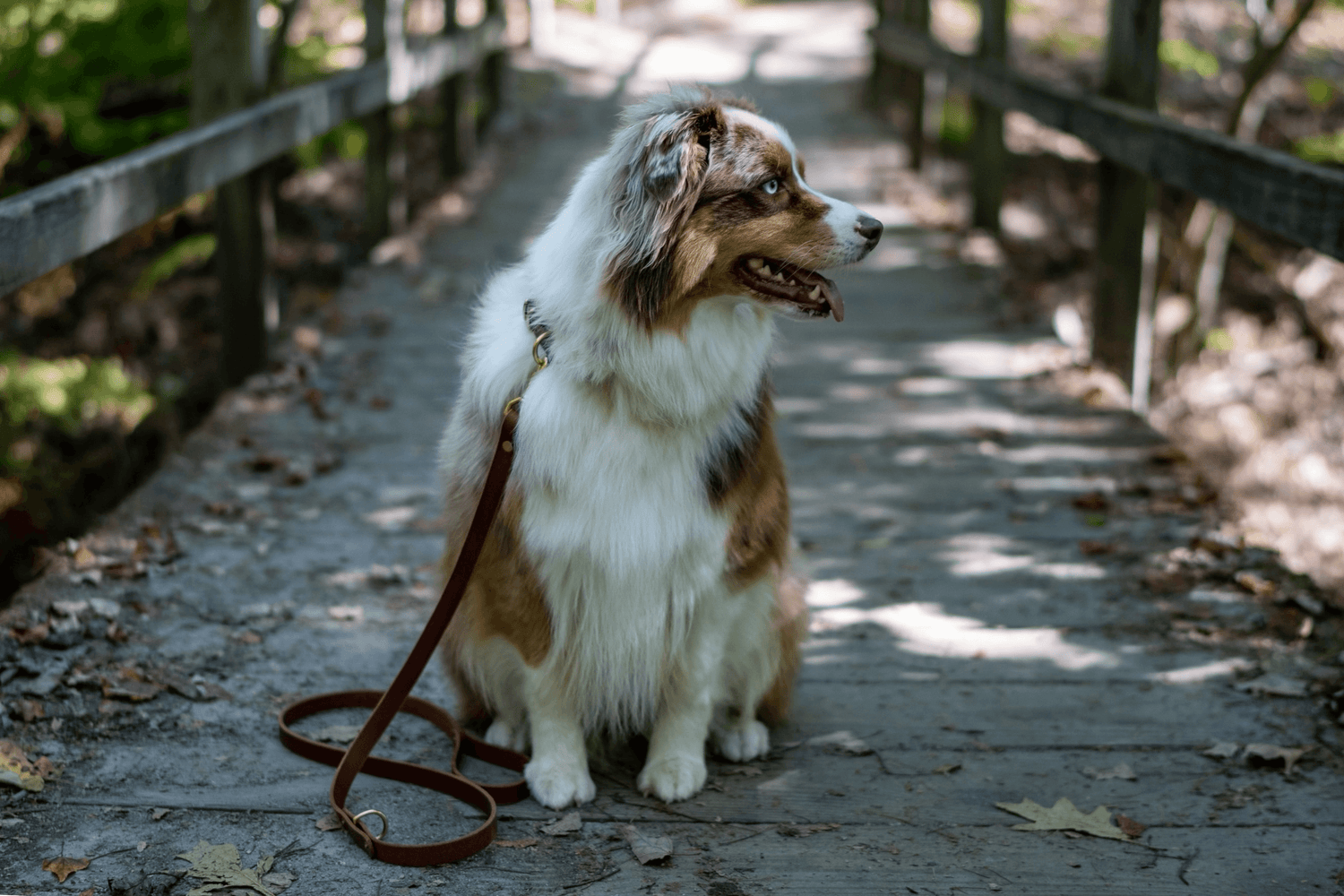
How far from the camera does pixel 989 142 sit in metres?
7.94

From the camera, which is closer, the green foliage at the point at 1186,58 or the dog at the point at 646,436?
the dog at the point at 646,436

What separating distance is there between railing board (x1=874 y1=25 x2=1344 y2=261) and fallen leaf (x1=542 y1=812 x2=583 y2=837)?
2561mm

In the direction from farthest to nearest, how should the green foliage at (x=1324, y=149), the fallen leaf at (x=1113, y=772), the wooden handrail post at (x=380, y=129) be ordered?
the green foliage at (x=1324, y=149) < the wooden handrail post at (x=380, y=129) < the fallen leaf at (x=1113, y=772)

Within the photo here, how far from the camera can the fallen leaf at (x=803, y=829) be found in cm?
A: 263

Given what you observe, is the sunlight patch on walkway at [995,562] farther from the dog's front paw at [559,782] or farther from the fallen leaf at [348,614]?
the fallen leaf at [348,614]

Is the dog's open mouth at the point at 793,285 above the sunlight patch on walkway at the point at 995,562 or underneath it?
above

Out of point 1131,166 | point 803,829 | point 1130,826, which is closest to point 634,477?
point 803,829

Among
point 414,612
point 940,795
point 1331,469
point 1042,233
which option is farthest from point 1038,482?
point 1042,233

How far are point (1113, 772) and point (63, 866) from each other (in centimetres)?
231

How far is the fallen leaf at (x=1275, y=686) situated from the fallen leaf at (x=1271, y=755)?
0.29 m

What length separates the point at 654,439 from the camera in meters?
2.60

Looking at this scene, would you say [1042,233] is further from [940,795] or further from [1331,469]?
[940,795]

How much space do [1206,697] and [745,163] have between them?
1.90m

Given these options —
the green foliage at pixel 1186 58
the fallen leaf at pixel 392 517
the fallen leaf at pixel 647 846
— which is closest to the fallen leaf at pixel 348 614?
the fallen leaf at pixel 392 517
